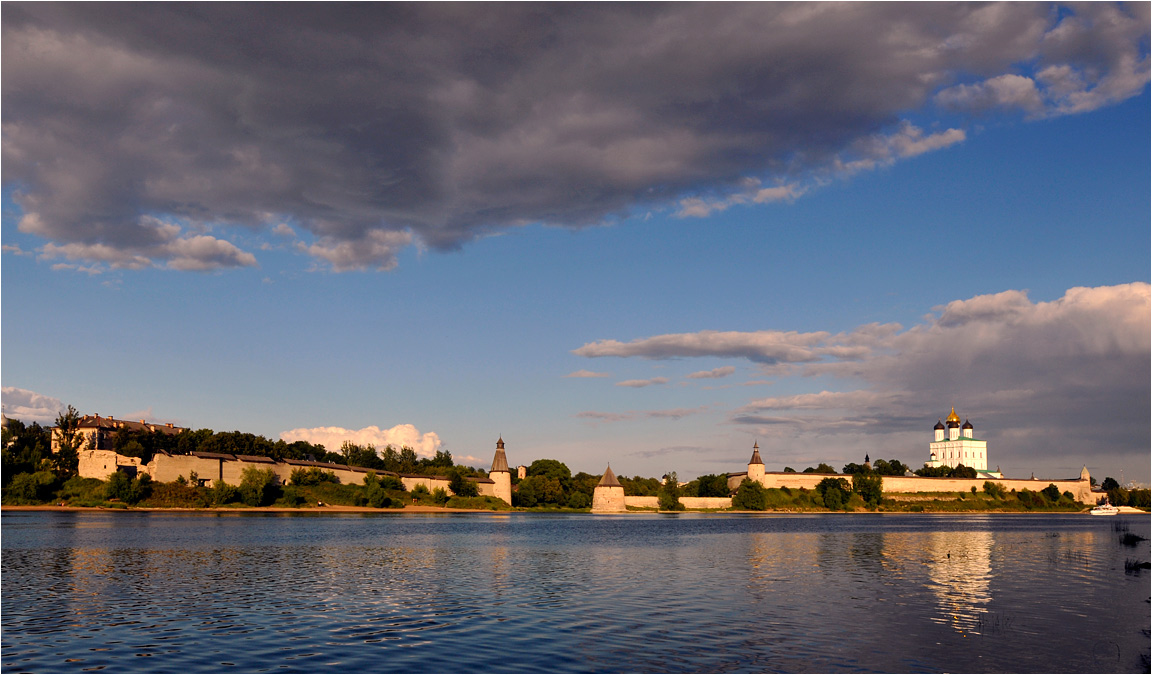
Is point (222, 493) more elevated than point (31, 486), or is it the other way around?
point (31, 486)

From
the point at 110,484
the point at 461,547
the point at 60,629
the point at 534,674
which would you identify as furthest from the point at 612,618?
the point at 110,484

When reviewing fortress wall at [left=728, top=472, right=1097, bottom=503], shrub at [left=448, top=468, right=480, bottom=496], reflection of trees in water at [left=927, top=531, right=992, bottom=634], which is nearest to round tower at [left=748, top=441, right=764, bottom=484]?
fortress wall at [left=728, top=472, right=1097, bottom=503]

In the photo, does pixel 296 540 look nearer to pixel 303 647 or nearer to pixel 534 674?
pixel 303 647

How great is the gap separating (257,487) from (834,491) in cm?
9892

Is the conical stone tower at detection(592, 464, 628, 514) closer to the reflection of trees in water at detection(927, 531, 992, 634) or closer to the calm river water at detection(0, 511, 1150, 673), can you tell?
the reflection of trees in water at detection(927, 531, 992, 634)

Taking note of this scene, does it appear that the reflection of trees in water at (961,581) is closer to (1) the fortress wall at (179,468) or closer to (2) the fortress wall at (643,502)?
(2) the fortress wall at (643,502)

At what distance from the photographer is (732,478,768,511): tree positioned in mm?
146125

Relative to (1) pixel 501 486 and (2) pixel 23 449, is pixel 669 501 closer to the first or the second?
(1) pixel 501 486

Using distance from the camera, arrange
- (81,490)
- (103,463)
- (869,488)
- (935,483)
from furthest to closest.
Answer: (935,483)
(869,488)
(103,463)
(81,490)

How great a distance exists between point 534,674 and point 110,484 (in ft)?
348

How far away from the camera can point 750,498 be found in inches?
5778

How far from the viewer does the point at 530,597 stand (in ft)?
85.8

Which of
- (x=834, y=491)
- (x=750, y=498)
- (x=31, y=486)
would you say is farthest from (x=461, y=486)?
(x=834, y=491)

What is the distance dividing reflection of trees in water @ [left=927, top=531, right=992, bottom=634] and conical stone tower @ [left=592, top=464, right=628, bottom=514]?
83.6 meters
